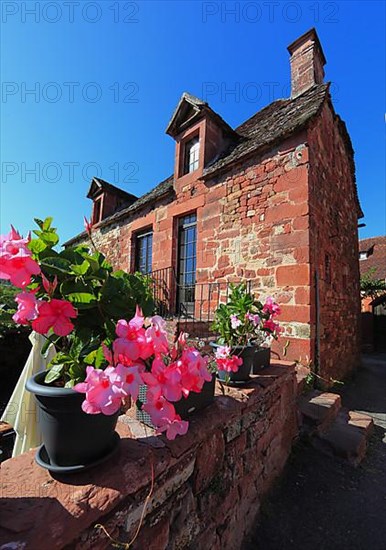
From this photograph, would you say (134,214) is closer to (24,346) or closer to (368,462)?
(24,346)

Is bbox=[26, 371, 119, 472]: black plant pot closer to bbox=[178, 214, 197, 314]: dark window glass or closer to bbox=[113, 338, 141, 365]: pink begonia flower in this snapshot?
bbox=[113, 338, 141, 365]: pink begonia flower

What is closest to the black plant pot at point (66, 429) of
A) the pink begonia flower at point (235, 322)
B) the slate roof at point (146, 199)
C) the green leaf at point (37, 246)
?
the green leaf at point (37, 246)

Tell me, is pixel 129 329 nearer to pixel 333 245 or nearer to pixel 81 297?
pixel 81 297

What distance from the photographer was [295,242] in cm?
450

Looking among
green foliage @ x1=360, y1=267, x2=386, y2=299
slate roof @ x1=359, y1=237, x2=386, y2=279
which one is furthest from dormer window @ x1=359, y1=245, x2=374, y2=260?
green foliage @ x1=360, y1=267, x2=386, y2=299

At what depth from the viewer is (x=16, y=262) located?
0.85 m

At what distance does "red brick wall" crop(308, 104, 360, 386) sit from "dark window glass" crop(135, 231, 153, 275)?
15.3 ft

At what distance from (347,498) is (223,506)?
61.2 inches

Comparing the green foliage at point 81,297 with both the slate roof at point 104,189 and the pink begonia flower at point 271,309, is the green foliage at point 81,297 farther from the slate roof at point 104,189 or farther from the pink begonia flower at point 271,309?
the slate roof at point 104,189

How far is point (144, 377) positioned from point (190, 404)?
0.79 meters

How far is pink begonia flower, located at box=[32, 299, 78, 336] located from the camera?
914mm

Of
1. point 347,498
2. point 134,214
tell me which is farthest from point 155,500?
point 134,214

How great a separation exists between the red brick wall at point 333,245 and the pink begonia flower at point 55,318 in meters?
4.24

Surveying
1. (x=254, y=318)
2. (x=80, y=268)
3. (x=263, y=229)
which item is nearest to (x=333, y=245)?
(x=263, y=229)
